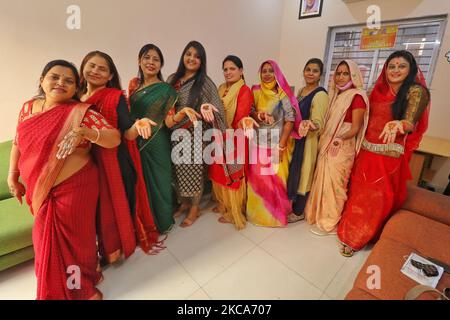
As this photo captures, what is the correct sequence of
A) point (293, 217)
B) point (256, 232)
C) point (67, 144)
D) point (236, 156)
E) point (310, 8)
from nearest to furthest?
1. point (67, 144)
2. point (236, 156)
3. point (256, 232)
4. point (293, 217)
5. point (310, 8)

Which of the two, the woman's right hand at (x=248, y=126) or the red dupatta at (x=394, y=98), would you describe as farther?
the woman's right hand at (x=248, y=126)

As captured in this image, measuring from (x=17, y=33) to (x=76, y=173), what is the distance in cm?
143

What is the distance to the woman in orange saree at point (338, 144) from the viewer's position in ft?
4.97

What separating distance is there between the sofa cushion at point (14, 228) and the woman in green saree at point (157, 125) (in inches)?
28.3

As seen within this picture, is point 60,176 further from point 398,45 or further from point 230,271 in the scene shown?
point 398,45

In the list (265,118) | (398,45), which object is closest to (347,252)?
(265,118)

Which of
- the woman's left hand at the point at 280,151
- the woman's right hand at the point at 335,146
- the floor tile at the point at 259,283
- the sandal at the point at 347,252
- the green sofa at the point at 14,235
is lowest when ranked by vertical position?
the floor tile at the point at 259,283

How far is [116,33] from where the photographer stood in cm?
208

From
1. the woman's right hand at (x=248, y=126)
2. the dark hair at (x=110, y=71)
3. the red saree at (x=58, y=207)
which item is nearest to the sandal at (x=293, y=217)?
the woman's right hand at (x=248, y=126)

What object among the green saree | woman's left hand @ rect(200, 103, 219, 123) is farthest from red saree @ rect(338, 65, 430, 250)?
the green saree

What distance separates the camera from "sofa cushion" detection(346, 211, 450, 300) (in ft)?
3.20

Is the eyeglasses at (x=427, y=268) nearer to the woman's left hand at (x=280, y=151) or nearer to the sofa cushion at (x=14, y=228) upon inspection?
the woman's left hand at (x=280, y=151)

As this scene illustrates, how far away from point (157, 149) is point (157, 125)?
7.0 inches

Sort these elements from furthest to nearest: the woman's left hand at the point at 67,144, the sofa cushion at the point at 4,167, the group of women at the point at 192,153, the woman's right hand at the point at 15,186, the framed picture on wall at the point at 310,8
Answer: the framed picture on wall at the point at 310,8, the sofa cushion at the point at 4,167, the woman's right hand at the point at 15,186, the group of women at the point at 192,153, the woman's left hand at the point at 67,144
